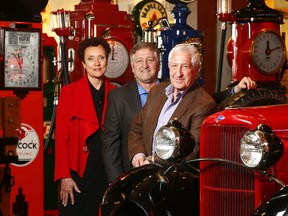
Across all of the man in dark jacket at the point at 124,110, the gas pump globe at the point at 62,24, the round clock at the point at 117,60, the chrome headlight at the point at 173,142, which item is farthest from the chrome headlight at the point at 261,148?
the gas pump globe at the point at 62,24

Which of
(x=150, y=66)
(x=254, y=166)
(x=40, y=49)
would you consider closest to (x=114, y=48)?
(x=40, y=49)

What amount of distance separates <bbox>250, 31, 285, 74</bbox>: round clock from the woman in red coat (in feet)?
6.26

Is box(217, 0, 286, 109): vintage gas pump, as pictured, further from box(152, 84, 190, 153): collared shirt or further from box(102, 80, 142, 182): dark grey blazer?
box(152, 84, 190, 153): collared shirt

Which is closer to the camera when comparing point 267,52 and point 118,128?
point 118,128

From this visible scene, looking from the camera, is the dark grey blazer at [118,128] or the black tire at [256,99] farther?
the dark grey blazer at [118,128]

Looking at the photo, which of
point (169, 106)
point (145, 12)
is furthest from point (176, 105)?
point (145, 12)

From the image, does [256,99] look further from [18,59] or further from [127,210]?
[18,59]

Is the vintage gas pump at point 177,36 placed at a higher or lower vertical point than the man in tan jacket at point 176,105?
higher

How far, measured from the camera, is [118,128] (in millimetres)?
6027

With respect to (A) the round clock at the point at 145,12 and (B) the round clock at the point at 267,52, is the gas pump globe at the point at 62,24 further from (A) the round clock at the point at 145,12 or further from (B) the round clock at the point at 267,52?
(A) the round clock at the point at 145,12

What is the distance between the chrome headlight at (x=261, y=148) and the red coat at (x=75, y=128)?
6.52 feet

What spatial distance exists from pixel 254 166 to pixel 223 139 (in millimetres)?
541

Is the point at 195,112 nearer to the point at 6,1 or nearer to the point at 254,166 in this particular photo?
the point at 254,166

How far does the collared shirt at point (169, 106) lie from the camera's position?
5434 millimetres
